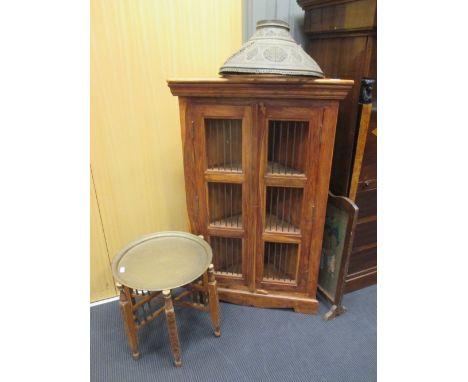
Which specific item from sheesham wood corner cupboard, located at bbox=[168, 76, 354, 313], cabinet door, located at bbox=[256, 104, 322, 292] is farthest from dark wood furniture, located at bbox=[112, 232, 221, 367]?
cabinet door, located at bbox=[256, 104, 322, 292]

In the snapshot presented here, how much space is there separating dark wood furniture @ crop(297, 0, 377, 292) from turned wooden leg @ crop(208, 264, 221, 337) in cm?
80

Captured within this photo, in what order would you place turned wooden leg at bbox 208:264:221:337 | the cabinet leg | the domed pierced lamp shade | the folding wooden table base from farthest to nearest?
the cabinet leg, turned wooden leg at bbox 208:264:221:337, the folding wooden table base, the domed pierced lamp shade

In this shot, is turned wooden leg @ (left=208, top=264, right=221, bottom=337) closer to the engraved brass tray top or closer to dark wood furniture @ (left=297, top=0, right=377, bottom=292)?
the engraved brass tray top

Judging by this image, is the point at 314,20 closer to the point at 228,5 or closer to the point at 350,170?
the point at 228,5

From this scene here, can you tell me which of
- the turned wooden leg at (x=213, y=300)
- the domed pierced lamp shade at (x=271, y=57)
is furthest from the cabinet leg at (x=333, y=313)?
the domed pierced lamp shade at (x=271, y=57)

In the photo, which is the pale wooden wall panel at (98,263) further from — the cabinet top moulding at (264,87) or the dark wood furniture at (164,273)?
the cabinet top moulding at (264,87)

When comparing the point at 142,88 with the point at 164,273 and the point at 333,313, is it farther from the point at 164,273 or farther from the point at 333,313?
the point at 333,313

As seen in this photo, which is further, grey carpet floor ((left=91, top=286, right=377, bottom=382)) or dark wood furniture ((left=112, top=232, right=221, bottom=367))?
grey carpet floor ((left=91, top=286, right=377, bottom=382))

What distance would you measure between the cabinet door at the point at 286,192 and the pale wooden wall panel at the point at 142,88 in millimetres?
544

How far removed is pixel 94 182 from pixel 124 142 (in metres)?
0.27

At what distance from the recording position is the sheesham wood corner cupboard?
127 cm

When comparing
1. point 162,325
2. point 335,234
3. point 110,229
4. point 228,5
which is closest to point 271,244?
point 335,234

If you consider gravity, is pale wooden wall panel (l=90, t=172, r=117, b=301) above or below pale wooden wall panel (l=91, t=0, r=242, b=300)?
below

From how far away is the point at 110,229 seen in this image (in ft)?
5.72
